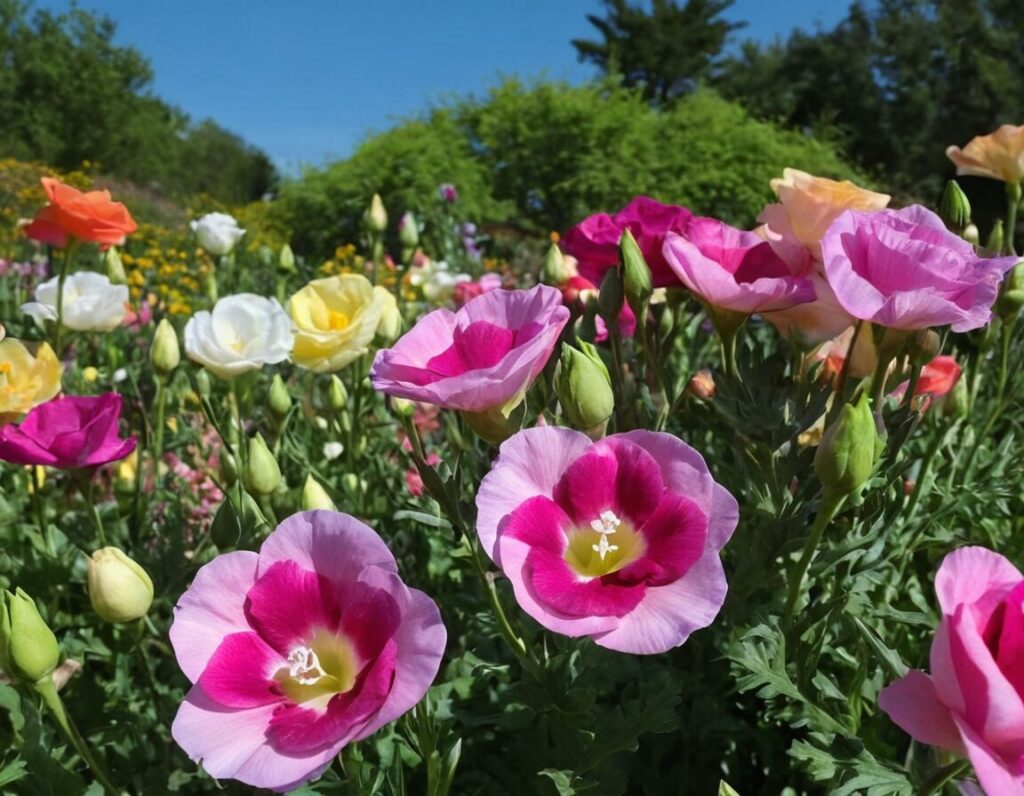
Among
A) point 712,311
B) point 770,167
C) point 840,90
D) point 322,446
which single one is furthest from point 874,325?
point 840,90

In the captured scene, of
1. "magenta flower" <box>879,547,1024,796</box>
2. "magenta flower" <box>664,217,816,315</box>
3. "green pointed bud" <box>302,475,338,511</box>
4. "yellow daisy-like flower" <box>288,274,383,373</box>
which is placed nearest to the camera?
"magenta flower" <box>879,547,1024,796</box>

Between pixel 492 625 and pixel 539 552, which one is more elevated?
pixel 539 552

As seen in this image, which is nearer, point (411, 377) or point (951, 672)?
point (951, 672)

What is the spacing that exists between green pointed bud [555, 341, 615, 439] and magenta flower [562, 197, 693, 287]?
12.4 inches

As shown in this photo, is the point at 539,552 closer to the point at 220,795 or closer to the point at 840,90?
the point at 220,795

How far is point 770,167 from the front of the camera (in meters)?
10.6

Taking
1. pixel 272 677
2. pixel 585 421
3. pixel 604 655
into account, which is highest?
pixel 585 421

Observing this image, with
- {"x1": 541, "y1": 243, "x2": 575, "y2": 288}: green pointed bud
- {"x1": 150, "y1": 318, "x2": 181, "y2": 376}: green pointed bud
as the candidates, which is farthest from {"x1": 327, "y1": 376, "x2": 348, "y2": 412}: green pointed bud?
{"x1": 541, "y1": 243, "x2": 575, "y2": 288}: green pointed bud

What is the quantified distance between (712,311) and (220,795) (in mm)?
932

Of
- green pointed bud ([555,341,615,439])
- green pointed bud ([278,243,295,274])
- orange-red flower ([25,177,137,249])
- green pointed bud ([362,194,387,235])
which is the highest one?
orange-red flower ([25,177,137,249])

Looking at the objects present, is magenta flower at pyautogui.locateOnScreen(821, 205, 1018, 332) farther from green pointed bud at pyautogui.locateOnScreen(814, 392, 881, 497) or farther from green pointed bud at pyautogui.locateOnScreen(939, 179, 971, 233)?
green pointed bud at pyautogui.locateOnScreen(939, 179, 971, 233)

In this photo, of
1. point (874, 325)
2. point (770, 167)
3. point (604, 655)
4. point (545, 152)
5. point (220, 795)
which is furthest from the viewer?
point (545, 152)

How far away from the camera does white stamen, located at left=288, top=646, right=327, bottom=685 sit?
2.41 feet

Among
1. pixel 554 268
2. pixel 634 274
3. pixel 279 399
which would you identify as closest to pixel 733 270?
pixel 634 274
